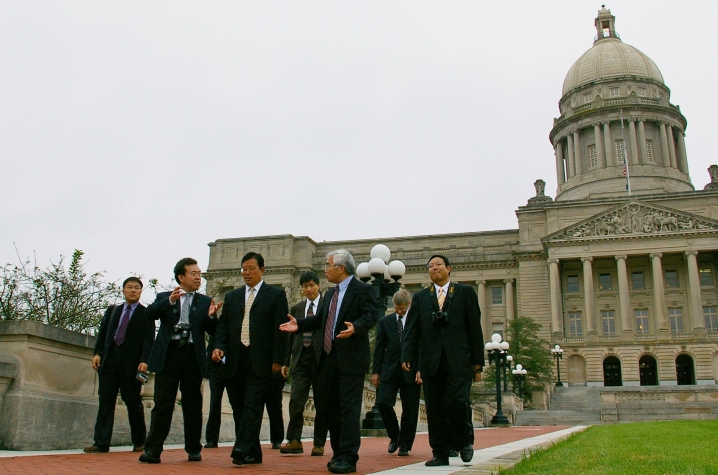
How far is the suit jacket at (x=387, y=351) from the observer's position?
415 inches

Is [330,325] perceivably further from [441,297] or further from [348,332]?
[441,297]

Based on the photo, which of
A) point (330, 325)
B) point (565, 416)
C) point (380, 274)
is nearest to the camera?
point (330, 325)

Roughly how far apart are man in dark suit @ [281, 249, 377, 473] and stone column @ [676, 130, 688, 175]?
81876 mm

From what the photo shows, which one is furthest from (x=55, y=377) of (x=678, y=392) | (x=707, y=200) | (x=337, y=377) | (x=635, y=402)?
(x=707, y=200)

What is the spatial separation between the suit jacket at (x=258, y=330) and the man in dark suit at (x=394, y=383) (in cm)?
236

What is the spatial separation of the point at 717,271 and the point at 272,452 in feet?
211

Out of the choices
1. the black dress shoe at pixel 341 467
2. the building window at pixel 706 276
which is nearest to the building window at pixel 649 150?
the building window at pixel 706 276

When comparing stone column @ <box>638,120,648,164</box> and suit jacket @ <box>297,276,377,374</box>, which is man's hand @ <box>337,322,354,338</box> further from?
stone column @ <box>638,120,648,164</box>

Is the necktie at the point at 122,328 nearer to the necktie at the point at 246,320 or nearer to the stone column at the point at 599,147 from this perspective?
the necktie at the point at 246,320

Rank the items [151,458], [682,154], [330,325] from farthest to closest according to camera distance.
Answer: [682,154] < [330,325] < [151,458]

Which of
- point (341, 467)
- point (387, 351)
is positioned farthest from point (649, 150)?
point (341, 467)

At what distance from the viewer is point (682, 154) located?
8094 centimetres

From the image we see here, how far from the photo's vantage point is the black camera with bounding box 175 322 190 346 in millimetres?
8336

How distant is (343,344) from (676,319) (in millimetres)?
63800
